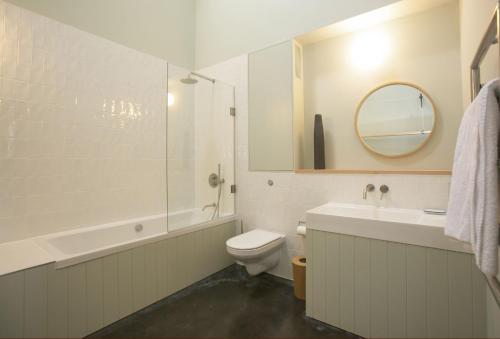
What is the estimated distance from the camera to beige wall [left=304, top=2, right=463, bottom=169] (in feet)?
6.28

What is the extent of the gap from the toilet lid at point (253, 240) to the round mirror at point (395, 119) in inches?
46.5

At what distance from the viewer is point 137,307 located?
6.18ft

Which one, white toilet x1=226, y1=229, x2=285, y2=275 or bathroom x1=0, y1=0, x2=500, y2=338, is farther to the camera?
white toilet x1=226, y1=229, x2=285, y2=275

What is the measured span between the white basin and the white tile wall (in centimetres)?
12

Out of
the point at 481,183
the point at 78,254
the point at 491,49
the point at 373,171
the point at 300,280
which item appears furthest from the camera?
the point at 300,280

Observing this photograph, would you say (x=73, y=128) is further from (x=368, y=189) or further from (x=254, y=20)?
(x=368, y=189)

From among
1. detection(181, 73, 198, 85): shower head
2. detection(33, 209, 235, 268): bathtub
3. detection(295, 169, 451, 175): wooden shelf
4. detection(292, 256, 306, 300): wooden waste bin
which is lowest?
detection(292, 256, 306, 300): wooden waste bin

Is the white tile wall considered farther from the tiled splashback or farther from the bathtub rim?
the tiled splashback

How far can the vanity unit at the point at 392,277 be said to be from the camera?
1.33 m

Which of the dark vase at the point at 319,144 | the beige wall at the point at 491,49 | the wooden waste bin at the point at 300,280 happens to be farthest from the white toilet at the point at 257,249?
the beige wall at the point at 491,49

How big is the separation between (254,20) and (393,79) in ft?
5.04

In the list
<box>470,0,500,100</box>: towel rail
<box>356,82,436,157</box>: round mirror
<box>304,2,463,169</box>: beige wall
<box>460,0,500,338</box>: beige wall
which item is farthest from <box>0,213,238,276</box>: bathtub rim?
<box>470,0,500,100</box>: towel rail

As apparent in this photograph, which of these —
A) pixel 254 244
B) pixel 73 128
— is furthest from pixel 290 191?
pixel 73 128

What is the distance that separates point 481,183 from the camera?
0.85m
